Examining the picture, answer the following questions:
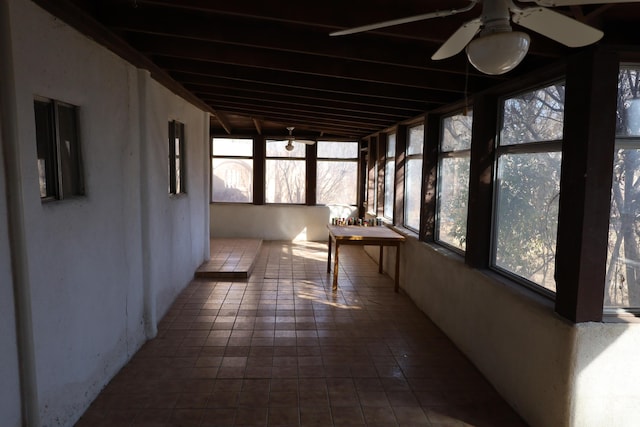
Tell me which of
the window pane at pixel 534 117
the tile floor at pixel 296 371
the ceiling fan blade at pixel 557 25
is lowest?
the tile floor at pixel 296 371

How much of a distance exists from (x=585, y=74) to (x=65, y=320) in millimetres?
3312

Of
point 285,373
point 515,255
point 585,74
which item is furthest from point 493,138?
point 285,373

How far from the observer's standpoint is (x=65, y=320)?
2.69 m

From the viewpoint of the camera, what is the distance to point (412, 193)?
21.0 ft

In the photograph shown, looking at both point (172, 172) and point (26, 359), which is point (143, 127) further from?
point (26, 359)

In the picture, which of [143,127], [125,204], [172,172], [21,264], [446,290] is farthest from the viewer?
[172,172]

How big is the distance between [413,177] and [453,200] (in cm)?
164

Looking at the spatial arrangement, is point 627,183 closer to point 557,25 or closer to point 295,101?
point 557,25

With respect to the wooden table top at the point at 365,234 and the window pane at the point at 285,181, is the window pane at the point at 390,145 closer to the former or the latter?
the wooden table top at the point at 365,234

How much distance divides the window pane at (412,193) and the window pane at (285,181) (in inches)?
149

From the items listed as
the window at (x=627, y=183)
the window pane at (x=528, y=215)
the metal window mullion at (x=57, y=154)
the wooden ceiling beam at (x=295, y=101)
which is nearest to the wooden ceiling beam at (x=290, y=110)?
the wooden ceiling beam at (x=295, y=101)

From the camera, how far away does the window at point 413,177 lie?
19.9 ft

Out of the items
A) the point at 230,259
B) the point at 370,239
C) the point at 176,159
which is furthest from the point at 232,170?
the point at 370,239

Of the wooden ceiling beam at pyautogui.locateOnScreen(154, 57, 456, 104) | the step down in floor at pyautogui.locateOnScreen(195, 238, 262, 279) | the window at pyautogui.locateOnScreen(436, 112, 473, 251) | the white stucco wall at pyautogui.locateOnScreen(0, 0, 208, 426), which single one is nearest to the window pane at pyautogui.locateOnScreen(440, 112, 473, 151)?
the window at pyautogui.locateOnScreen(436, 112, 473, 251)
